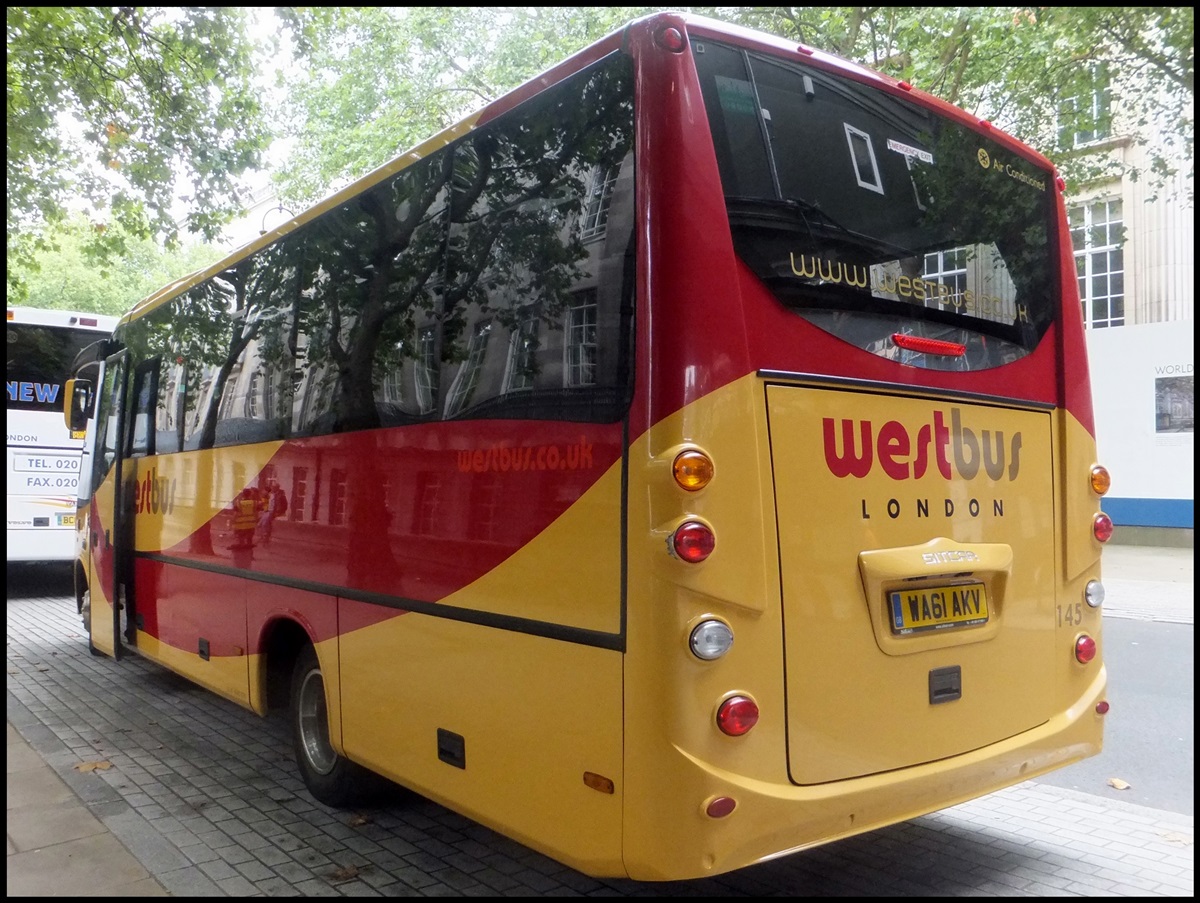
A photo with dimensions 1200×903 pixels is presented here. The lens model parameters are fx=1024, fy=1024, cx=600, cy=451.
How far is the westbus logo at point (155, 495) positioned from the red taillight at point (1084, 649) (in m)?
5.77

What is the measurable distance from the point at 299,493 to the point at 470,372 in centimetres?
174

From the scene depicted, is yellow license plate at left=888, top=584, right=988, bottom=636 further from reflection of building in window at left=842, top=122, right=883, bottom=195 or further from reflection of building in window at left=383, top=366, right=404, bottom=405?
reflection of building in window at left=383, top=366, right=404, bottom=405

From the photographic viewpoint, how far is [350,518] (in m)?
4.84

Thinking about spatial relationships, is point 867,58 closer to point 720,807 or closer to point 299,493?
point 299,493

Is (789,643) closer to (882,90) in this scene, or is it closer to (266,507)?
(882,90)

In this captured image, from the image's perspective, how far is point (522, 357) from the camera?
3791 mm

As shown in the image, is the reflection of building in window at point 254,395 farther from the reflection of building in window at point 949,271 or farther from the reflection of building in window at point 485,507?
the reflection of building in window at point 949,271

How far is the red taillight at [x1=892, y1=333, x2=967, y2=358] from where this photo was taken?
3.85 metres

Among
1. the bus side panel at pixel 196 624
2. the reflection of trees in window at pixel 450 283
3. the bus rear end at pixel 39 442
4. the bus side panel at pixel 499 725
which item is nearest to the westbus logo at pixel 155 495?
the bus side panel at pixel 196 624

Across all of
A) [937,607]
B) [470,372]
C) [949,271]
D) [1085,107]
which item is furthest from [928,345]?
[1085,107]

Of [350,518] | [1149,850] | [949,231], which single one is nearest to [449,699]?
[350,518]

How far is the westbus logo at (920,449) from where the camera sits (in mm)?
3572

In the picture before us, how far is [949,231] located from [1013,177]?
666mm

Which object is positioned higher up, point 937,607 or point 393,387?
point 393,387
